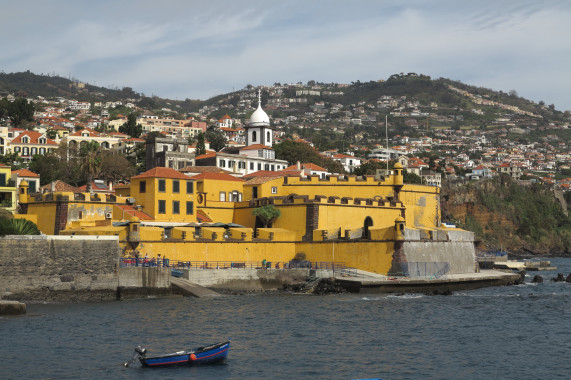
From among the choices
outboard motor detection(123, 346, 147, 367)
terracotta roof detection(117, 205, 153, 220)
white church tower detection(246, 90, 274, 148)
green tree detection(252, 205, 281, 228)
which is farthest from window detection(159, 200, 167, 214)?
white church tower detection(246, 90, 274, 148)

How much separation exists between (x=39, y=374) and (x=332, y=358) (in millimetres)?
11201

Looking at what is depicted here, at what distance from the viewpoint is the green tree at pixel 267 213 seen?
59.0 metres

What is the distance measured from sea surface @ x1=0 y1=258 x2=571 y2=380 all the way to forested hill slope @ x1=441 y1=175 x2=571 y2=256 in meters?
88.9

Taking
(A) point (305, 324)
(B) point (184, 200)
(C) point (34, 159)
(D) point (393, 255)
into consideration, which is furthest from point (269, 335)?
(C) point (34, 159)

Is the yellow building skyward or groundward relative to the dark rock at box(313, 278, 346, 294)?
skyward

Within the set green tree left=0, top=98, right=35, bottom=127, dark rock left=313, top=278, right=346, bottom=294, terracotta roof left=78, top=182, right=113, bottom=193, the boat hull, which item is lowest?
Answer: the boat hull

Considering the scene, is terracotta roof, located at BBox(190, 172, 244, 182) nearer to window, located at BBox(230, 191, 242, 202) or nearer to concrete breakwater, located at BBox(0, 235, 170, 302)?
window, located at BBox(230, 191, 242, 202)

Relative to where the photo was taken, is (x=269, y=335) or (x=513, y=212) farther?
(x=513, y=212)

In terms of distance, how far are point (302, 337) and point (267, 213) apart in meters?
23.3

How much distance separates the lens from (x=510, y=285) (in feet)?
213

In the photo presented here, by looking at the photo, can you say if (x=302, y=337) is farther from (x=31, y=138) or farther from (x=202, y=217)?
(x=31, y=138)

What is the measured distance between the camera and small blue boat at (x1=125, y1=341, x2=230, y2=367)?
98.0 feet

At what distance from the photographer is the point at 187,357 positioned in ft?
99.7

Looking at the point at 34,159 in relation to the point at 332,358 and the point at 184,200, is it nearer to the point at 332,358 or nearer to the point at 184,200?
the point at 184,200
